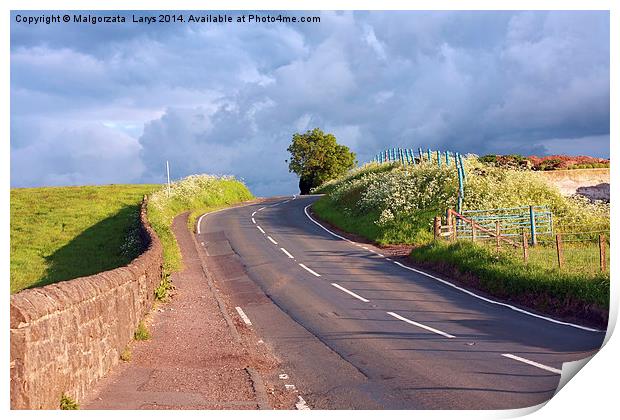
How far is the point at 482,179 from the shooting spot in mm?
33688

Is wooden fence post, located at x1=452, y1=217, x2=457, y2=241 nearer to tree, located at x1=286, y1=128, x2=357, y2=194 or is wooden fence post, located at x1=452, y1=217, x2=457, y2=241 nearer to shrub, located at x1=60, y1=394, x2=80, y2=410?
shrub, located at x1=60, y1=394, x2=80, y2=410

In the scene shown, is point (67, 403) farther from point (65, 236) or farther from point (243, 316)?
point (65, 236)

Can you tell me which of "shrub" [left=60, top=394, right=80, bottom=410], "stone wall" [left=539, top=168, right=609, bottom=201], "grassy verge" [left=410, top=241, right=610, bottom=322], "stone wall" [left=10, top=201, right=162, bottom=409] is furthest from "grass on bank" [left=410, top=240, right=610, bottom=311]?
"stone wall" [left=539, top=168, right=609, bottom=201]

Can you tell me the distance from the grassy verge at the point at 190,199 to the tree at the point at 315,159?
2026cm

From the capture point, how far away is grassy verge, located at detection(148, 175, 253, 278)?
27973mm

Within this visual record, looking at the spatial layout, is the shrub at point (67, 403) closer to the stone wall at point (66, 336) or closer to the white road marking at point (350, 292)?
the stone wall at point (66, 336)

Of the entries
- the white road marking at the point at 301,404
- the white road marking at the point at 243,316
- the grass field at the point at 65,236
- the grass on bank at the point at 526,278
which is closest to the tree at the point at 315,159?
the grass field at the point at 65,236

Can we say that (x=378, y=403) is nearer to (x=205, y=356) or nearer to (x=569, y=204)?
(x=205, y=356)

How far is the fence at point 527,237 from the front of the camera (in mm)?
19797

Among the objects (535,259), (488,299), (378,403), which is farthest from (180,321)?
(535,259)

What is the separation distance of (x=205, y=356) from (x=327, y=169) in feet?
252

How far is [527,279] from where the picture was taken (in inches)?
678

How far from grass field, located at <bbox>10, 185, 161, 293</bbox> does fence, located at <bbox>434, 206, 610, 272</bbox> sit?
14.2 meters

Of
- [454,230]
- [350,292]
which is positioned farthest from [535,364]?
[454,230]
